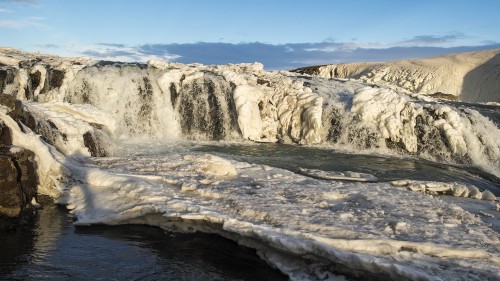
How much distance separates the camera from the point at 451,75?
29.3 m

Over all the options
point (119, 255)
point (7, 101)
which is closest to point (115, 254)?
point (119, 255)

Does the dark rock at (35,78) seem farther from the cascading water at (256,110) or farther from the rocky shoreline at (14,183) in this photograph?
the rocky shoreline at (14,183)

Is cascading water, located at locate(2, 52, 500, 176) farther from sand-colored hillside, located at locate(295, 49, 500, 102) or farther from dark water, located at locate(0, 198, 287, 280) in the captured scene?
sand-colored hillside, located at locate(295, 49, 500, 102)

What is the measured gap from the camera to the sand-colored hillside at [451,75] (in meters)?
28.3

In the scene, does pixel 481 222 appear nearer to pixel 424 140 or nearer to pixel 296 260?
pixel 296 260

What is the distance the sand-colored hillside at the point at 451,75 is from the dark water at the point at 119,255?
2434 centimetres

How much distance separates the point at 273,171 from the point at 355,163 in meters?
3.59

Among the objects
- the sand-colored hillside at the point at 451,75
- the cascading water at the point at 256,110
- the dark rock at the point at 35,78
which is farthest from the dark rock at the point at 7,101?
the sand-colored hillside at the point at 451,75

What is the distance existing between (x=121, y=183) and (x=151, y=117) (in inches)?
302

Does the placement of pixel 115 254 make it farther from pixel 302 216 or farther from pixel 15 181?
pixel 302 216

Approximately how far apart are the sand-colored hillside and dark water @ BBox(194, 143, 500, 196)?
55.4 feet

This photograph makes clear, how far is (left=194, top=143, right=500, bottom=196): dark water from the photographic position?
368 inches

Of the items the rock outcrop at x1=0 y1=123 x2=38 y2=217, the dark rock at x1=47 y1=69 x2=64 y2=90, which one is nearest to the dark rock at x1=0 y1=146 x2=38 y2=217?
the rock outcrop at x1=0 y1=123 x2=38 y2=217

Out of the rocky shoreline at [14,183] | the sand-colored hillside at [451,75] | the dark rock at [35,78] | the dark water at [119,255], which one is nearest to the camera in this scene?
the dark water at [119,255]
